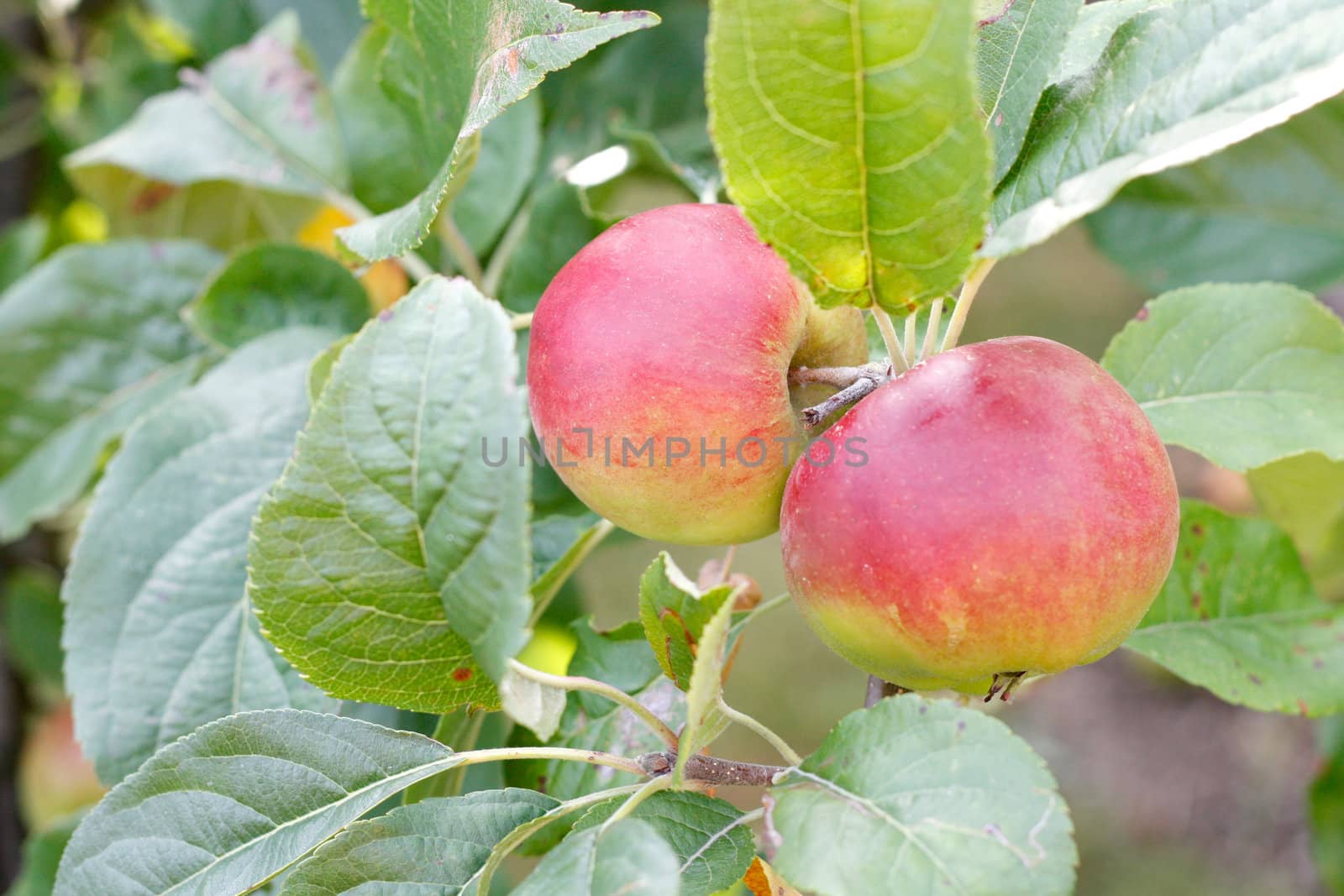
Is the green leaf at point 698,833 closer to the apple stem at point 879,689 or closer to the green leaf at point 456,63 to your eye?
the apple stem at point 879,689

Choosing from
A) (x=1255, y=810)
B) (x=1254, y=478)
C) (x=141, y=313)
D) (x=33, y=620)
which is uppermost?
(x=141, y=313)

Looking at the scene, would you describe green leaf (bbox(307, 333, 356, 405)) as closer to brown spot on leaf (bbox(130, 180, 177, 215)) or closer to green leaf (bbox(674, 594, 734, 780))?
green leaf (bbox(674, 594, 734, 780))

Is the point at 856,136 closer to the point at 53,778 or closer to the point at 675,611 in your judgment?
the point at 675,611

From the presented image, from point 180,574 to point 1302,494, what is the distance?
758 mm

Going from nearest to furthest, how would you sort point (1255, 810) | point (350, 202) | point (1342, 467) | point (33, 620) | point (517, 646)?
point (517, 646)
point (1342, 467)
point (350, 202)
point (33, 620)
point (1255, 810)

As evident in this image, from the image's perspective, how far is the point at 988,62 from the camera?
1.66ft

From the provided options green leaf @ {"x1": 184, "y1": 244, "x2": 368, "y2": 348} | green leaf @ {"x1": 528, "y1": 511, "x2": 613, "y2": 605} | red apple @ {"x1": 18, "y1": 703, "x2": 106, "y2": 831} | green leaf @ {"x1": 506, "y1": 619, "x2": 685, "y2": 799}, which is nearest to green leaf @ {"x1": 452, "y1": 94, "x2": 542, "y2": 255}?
green leaf @ {"x1": 184, "y1": 244, "x2": 368, "y2": 348}

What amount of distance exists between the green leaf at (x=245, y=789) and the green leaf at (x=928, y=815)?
0.64 ft

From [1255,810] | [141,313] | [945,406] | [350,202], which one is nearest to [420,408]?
[945,406]

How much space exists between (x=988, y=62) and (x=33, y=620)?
1.29 metres

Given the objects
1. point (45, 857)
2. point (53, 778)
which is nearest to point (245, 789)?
point (45, 857)

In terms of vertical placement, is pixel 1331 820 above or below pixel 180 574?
below

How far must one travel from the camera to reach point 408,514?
462 millimetres

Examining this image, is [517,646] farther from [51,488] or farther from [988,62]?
[51,488]
